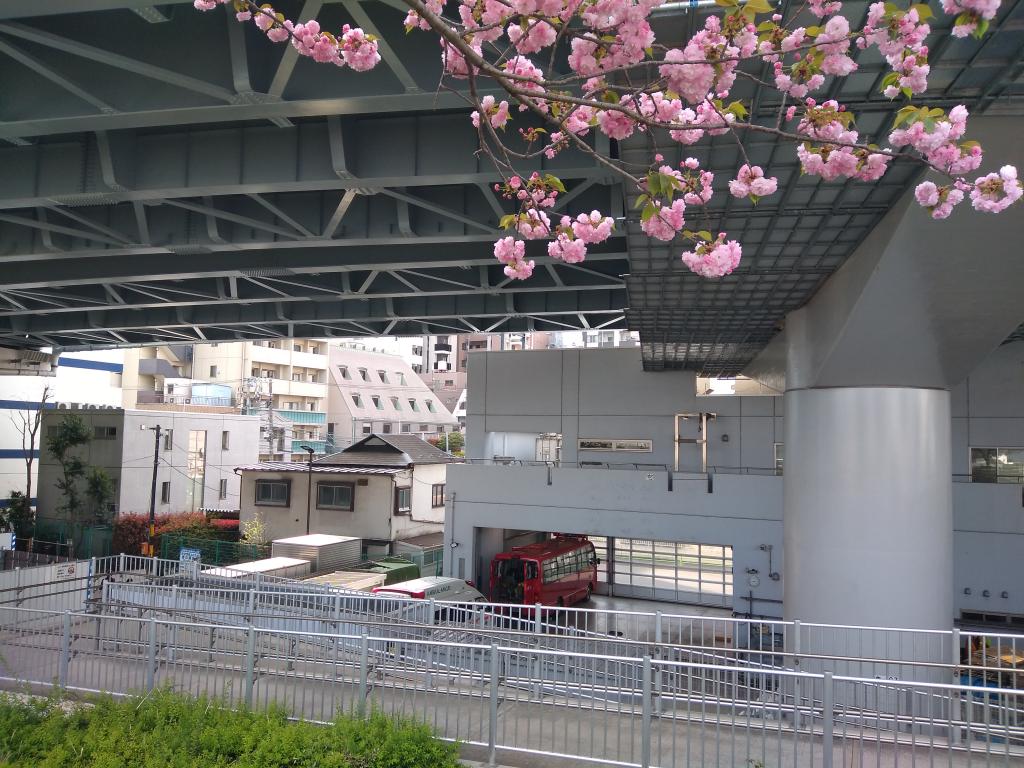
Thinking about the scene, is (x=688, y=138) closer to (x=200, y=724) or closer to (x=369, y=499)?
(x=200, y=724)

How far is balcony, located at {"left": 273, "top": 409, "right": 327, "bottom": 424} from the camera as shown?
63562 millimetres

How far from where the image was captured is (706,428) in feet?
92.5

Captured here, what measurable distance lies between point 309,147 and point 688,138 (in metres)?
8.80

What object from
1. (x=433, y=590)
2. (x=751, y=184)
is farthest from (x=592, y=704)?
(x=433, y=590)

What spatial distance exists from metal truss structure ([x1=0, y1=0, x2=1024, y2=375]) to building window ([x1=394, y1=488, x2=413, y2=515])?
41.3 ft

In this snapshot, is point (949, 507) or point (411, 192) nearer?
point (949, 507)

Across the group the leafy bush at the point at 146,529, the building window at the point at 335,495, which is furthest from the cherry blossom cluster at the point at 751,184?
the leafy bush at the point at 146,529

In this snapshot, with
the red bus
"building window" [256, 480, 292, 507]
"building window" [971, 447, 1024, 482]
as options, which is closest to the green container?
the red bus

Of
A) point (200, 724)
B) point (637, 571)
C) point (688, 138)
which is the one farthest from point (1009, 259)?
point (637, 571)

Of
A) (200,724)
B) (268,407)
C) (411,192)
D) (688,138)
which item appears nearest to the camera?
(688,138)

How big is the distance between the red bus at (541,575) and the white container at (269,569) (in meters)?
5.91

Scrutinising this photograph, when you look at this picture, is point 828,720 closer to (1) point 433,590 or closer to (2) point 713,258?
(2) point 713,258

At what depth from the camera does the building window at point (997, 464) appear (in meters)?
A: 22.6

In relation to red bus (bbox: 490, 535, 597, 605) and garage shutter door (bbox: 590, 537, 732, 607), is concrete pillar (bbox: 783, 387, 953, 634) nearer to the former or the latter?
red bus (bbox: 490, 535, 597, 605)
